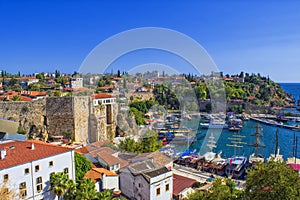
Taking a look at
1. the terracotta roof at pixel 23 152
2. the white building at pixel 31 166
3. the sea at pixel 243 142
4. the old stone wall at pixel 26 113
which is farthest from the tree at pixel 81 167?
the sea at pixel 243 142

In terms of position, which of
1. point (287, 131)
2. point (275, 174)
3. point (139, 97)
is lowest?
point (287, 131)

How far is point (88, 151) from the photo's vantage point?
7.98 metres

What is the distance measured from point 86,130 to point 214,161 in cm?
673

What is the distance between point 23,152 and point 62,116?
6756 millimetres

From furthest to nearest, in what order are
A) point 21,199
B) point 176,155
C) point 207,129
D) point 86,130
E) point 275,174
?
1. point 207,129
2. point 86,130
3. point 176,155
4. point 21,199
5. point 275,174

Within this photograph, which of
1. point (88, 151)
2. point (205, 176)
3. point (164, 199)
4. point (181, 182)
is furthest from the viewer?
point (205, 176)

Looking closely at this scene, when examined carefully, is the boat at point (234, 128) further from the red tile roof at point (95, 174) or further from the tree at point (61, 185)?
the tree at point (61, 185)

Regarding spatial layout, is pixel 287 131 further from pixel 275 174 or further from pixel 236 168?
pixel 275 174

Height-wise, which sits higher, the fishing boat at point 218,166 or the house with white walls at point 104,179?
the house with white walls at point 104,179

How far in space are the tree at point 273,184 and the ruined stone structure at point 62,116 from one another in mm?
9340

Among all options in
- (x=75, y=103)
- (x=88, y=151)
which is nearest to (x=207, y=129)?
(x=75, y=103)

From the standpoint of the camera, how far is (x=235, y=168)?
10.0 meters

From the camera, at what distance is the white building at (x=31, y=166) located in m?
4.38

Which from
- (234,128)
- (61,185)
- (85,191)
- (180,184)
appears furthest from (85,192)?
(234,128)
